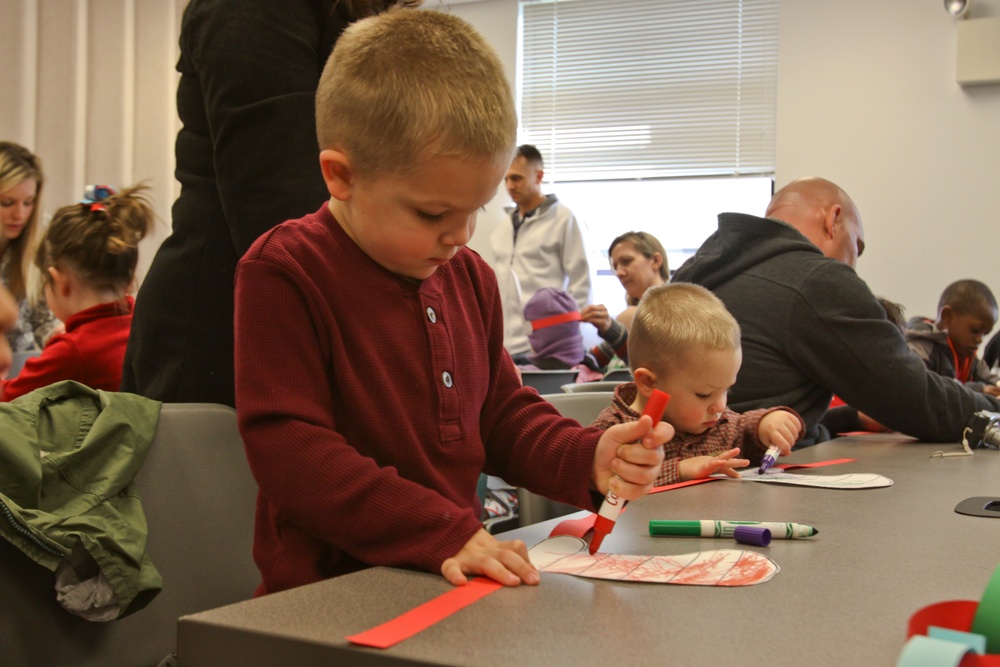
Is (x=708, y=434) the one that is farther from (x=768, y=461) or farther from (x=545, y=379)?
(x=545, y=379)

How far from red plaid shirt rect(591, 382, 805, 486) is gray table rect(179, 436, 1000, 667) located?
68 centimetres

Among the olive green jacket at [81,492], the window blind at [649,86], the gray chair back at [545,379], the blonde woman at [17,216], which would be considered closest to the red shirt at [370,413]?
the olive green jacket at [81,492]

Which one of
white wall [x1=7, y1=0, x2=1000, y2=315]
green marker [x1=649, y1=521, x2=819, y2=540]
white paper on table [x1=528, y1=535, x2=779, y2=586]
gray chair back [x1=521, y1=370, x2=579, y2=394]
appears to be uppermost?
white wall [x1=7, y1=0, x2=1000, y2=315]

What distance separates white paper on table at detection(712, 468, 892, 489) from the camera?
52.6 inches

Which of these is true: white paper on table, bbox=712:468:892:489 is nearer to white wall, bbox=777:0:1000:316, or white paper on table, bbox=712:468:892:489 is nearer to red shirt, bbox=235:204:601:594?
red shirt, bbox=235:204:601:594

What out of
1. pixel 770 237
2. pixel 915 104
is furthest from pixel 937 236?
pixel 770 237

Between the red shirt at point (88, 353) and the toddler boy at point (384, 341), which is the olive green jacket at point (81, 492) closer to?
the toddler boy at point (384, 341)

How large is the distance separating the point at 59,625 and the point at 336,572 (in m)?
0.38

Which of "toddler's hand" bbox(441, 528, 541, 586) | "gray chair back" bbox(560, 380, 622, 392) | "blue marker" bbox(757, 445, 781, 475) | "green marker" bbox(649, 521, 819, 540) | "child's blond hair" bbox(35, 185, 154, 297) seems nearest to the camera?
"toddler's hand" bbox(441, 528, 541, 586)

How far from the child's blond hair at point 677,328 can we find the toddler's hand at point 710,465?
0.21 meters

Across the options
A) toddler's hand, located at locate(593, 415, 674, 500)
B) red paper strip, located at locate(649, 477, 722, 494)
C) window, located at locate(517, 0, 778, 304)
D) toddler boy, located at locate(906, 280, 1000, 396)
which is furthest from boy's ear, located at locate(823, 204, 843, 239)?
window, located at locate(517, 0, 778, 304)

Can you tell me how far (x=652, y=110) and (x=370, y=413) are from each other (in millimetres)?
5804

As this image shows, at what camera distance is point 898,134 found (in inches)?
229

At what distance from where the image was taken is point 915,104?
578 centimetres
